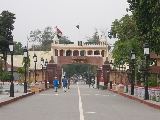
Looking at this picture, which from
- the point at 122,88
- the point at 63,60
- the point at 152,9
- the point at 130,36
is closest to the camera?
the point at 152,9

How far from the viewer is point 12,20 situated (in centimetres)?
6956

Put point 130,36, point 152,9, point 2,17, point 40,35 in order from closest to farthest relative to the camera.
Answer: point 152,9, point 130,36, point 2,17, point 40,35

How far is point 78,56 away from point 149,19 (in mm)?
52245

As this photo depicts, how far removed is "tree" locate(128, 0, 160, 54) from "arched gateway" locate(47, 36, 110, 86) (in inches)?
1676

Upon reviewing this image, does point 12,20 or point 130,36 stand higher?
point 12,20

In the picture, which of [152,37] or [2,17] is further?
[2,17]

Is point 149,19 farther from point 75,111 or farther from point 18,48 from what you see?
point 18,48

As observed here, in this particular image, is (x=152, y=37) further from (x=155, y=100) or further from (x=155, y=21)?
(x=155, y=100)

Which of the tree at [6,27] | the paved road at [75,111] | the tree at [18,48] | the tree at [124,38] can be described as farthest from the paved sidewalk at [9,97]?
the tree at [18,48]

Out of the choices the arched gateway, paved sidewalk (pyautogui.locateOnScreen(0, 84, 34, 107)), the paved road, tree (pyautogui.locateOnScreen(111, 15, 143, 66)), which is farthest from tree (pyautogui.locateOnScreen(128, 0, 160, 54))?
the arched gateway

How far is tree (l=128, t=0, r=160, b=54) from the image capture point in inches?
912

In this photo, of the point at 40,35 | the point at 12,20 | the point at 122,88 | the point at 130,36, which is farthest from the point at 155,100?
the point at 40,35

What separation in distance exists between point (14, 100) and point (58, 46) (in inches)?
2333

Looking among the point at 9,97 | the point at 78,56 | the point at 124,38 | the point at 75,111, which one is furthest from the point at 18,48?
the point at 75,111
